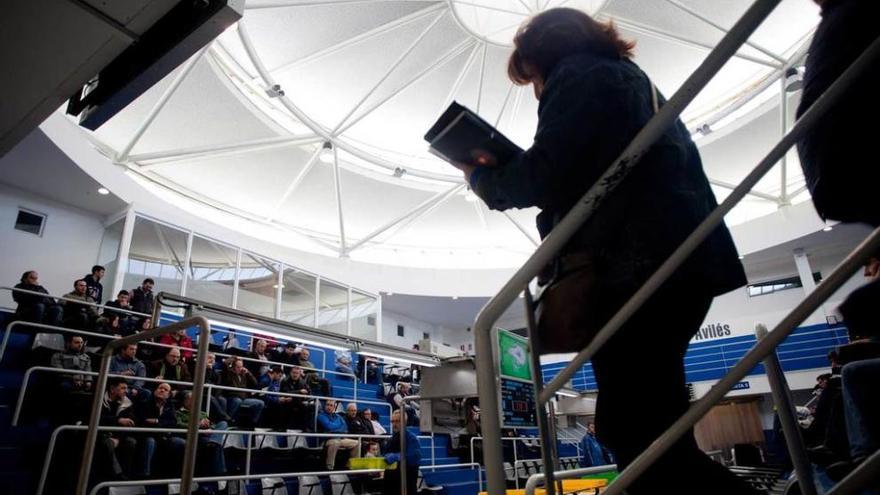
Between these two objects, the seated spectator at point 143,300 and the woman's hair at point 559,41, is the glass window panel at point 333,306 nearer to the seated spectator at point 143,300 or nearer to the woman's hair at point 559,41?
the seated spectator at point 143,300

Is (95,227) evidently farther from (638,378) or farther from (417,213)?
(638,378)

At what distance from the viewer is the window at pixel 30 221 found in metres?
9.66

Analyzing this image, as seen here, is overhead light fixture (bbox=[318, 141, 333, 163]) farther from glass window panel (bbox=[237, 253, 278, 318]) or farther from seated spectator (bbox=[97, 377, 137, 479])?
seated spectator (bbox=[97, 377, 137, 479])

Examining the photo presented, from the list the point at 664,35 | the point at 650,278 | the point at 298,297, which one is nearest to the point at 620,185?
the point at 650,278

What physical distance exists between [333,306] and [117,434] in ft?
31.1

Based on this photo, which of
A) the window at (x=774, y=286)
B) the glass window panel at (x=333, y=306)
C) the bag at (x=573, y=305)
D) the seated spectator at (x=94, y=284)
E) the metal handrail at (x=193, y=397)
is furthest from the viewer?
the window at (x=774, y=286)

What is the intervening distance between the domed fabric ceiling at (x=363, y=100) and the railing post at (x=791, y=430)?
33.8 feet

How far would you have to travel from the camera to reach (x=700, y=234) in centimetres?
101

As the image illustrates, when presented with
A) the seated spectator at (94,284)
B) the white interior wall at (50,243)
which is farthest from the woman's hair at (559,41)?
the white interior wall at (50,243)

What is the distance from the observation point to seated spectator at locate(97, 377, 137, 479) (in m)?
5.18

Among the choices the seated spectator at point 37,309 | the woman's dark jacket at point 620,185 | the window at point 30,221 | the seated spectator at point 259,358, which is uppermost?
the window at point 30,221

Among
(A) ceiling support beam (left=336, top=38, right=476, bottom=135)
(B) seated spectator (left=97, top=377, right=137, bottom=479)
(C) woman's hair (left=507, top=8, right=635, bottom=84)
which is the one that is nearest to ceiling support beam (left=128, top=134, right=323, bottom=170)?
(A) ceiling support beam (left=336, top=38, right=476, bottom=135)

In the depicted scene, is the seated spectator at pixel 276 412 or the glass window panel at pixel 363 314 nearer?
the seated spectator at pixel 276 412

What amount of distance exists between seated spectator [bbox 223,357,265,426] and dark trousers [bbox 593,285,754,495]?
7.35m
